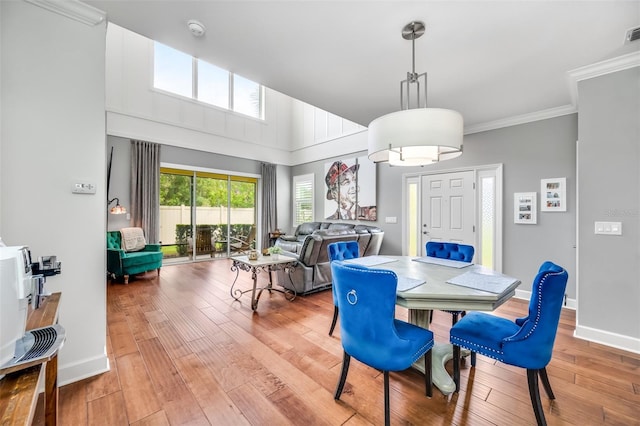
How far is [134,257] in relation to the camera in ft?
14.9

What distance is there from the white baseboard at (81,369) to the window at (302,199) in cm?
569

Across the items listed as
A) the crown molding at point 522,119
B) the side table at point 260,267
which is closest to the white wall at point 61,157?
the side table at point 260,267

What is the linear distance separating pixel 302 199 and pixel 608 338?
251 inches

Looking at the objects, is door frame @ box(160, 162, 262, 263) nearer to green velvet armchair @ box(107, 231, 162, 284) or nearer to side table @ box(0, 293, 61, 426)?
green velvet armchair @ box(107, 231, 162, 284)

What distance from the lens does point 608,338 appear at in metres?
2.54

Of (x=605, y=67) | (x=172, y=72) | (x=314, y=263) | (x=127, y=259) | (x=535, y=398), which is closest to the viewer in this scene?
(x=535, y=398)

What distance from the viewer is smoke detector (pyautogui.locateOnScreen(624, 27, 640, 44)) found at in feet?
6.89

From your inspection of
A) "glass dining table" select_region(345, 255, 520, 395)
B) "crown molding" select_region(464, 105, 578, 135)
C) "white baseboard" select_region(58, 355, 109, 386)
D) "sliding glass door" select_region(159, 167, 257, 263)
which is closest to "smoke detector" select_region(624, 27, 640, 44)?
"crown molding" select_region(464, 105, 578, 135)

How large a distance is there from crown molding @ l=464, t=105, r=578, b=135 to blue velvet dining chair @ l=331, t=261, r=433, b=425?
3.90 metres

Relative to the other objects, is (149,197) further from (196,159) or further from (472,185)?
(472,185)

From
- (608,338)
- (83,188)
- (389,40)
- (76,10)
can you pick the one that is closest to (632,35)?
(389,40)

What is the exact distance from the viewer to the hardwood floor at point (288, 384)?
161cm

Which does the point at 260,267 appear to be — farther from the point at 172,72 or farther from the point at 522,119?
the point at 172,72

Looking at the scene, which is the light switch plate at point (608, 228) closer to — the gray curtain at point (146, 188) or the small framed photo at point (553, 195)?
the small framed photo at point (553, 195)
